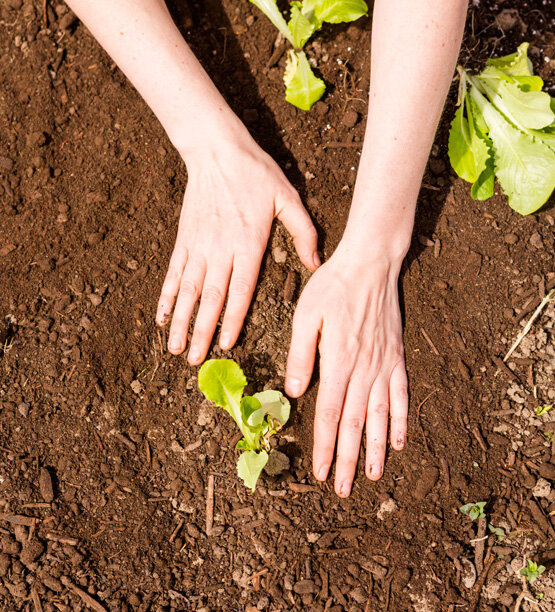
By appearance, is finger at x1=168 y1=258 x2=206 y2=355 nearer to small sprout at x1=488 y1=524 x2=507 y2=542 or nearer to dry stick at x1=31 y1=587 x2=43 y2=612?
dry stick at x1=31 y1=587 x2=43 y2=612

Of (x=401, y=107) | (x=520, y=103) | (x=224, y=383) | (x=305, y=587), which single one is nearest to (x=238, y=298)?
(x=224, y=383)

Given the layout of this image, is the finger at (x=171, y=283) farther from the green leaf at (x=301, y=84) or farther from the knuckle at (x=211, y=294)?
the green leaf at (x=301, y=84)

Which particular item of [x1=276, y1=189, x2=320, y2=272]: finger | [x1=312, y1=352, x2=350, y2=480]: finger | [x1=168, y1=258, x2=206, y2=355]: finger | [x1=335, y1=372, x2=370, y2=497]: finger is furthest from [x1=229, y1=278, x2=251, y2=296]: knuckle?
[x1=335, y1=372, x2=370, y2=497]: finger

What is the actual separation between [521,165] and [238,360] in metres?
1.10

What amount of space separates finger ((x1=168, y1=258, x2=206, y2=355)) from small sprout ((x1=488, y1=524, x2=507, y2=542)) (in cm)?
110

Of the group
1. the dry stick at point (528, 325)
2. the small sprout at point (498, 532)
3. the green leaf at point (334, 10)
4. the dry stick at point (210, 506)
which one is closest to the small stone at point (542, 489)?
the small sprout at point (498, 532)

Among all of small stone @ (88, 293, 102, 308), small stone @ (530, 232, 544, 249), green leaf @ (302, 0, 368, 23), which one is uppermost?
green leaf @ (302, 0, 368, 23)

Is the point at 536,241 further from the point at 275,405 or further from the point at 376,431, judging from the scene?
the point at 275,405

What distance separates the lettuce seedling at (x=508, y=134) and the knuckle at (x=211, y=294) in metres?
0.87

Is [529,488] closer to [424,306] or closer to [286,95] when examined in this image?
[424,306]

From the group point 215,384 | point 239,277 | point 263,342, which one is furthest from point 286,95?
point 215,384

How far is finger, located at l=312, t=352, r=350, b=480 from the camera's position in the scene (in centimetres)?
186

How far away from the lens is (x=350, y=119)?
215 centimetres

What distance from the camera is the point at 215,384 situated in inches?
72.0
